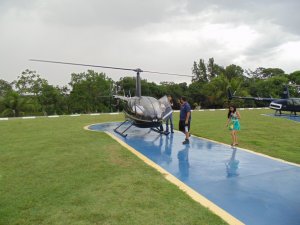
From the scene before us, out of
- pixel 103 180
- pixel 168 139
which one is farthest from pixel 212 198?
pixel 168 139

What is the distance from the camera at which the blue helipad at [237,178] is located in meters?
4.64

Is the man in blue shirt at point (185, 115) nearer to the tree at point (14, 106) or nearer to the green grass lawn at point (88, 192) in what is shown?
the green grass lawn at point (88, 192)

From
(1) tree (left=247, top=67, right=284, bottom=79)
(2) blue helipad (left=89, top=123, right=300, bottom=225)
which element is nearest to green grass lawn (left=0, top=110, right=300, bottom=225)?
(2) blue helipad (left=89, top=123, right=300, bottom=225)

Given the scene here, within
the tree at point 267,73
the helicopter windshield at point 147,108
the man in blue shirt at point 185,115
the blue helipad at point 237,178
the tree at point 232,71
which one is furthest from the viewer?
the tree at point 267,73

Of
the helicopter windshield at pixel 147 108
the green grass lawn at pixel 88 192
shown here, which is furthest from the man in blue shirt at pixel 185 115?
the green grass lawn at pixel 88 192

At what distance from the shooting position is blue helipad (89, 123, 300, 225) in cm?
464

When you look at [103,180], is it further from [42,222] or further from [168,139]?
[168,139]

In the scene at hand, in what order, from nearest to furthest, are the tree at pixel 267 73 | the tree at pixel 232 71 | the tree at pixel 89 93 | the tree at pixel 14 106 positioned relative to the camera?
the tree at pixel 14 106, the tree at pixel 89 93, the tree at pixel 232 71, the tree at pixel 267 73

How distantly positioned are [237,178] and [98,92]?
125 ft

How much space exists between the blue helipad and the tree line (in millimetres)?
23795

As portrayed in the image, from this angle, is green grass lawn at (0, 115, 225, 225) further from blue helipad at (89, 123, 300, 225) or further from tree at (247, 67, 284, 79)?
tree at (247, 67, 284, 79)

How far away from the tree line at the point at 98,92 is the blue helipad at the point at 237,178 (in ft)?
78.1

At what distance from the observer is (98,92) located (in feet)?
140

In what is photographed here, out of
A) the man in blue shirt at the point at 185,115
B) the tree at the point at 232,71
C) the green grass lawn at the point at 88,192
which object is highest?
the tree at the point at 232,71
